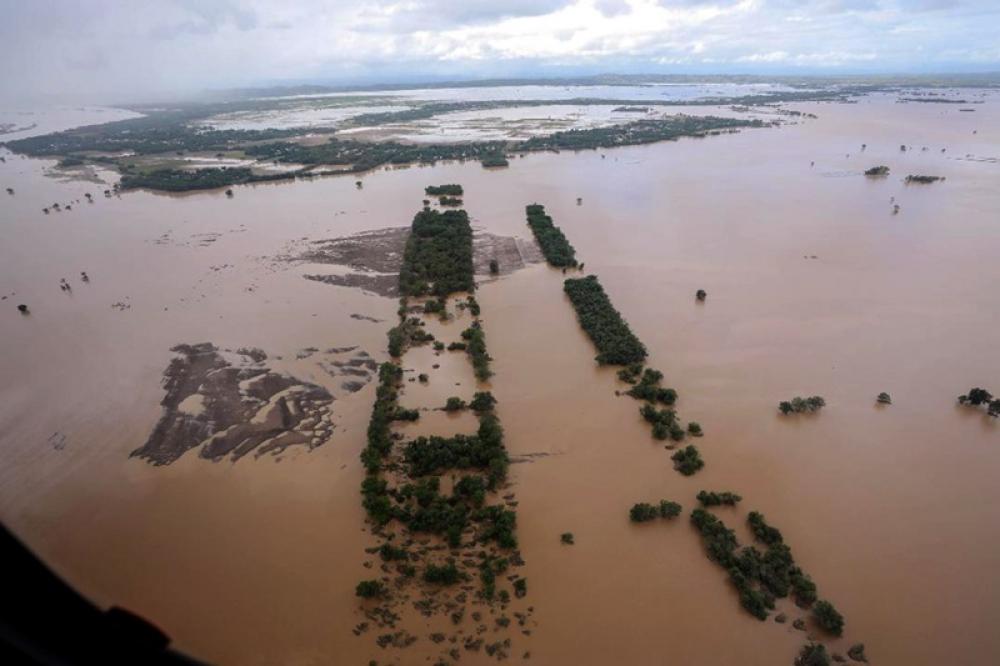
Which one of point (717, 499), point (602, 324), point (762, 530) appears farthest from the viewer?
point (602, 324)

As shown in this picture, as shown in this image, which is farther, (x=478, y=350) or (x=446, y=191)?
(x=446, y=191)

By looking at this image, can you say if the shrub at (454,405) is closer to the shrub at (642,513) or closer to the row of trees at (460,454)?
the row of trees at (460,454)

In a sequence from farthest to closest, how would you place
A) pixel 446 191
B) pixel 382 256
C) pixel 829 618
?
pixel 446 191 → pixel 382 256 → pixel 829 618

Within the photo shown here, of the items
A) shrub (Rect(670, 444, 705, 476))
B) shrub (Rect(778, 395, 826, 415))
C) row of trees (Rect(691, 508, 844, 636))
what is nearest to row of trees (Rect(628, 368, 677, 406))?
shrub (Rect(670, 444, 705, 476))

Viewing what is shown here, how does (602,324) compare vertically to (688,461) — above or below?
above

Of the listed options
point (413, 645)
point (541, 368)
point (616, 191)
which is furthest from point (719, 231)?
point (413, 645)

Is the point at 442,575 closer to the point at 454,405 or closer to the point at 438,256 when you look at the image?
the point at 454,405

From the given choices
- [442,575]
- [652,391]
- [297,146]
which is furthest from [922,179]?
[297,146]
